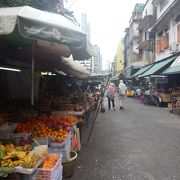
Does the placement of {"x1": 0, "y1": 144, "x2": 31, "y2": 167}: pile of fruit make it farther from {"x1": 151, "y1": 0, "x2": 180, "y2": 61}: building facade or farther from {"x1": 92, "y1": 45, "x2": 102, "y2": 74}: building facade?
{"x1": 151, "y1": 0, "x2": 180, "y2": 61}: building facade

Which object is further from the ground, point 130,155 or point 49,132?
point 49,132

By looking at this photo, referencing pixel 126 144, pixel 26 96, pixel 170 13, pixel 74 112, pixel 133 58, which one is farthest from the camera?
pixel 133 58

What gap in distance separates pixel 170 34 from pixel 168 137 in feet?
51.0

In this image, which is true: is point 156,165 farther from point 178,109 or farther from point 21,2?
point 178,109

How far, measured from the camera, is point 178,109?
671 inches

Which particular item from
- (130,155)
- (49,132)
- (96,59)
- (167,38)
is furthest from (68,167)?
(167,38)

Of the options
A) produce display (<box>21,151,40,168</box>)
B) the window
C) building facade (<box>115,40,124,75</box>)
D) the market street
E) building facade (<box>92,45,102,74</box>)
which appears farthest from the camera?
building facade (<box>115,40,124,75</box>)

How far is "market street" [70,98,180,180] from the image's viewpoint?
5.98 m

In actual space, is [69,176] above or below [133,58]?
below

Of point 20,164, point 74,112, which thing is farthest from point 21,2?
point 20,164

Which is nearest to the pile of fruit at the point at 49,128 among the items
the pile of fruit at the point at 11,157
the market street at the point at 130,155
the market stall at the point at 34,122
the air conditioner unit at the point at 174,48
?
the market stall at the point at 34,122

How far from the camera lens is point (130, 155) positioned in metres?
7.49

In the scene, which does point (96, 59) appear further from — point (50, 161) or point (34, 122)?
point (50, 161)

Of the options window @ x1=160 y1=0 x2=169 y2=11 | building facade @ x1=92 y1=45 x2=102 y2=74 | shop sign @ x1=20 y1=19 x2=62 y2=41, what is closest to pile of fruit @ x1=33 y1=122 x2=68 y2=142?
building facade @ x1=92 y1=45 x2=102 y2=74
